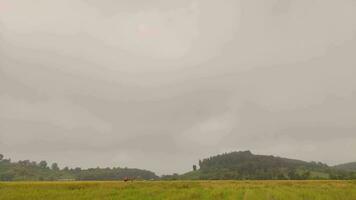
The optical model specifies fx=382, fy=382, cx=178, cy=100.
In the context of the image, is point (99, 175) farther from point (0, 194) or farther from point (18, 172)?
point (0, 194)

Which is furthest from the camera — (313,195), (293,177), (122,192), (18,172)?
(18,172)

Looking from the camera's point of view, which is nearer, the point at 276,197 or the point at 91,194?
the point at 276,197

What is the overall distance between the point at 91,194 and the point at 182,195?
867 cm

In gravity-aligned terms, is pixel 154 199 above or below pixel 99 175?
below

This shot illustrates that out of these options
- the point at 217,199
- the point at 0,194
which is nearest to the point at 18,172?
the point at 0,194

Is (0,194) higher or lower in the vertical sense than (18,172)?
lower

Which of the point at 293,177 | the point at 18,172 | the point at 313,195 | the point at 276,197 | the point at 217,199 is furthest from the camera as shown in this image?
the point at 18,172

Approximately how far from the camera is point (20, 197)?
33.7 m

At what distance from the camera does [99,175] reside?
193000 millimetres

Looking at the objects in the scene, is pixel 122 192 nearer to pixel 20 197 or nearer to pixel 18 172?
pixel 20 197

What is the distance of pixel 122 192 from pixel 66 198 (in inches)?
232

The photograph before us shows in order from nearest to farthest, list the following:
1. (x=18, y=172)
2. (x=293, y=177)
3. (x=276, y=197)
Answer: (x=276, y=197), (x=293, y=177), (x=18, y=172)

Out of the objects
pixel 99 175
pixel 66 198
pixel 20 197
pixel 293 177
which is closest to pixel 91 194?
pixel 66 198

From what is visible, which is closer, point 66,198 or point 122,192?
point 66,198
